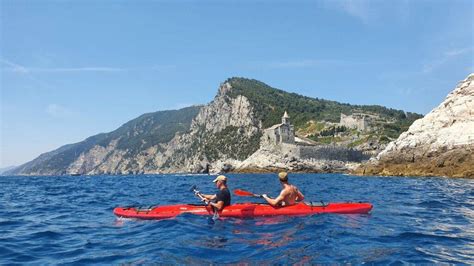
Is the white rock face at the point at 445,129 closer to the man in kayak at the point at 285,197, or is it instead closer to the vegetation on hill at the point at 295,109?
the man in kayak at the point at 285,197

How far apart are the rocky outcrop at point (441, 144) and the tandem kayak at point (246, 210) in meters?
33.5

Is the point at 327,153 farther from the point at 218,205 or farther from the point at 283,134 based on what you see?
the point at 218,205

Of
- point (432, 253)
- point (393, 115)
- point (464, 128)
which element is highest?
point (393, 115)

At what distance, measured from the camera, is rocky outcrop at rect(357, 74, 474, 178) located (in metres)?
44.3

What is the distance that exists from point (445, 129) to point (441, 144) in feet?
8.70

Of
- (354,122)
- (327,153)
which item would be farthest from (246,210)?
(354,122)

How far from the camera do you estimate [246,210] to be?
13.7 metres

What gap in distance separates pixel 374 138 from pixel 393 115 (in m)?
66.3

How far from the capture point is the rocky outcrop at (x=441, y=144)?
145 feet

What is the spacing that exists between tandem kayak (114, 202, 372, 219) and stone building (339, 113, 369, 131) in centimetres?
12357

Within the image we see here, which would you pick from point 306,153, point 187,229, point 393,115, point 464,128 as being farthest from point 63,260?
point 393,115

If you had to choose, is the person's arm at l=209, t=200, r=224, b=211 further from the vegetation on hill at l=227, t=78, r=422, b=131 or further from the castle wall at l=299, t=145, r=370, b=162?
the vegetation on hill at l=227, t=78, r=422, b=131

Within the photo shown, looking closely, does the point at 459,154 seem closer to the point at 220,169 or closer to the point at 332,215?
the point at 332,215

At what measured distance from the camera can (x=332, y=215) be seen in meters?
13.8
